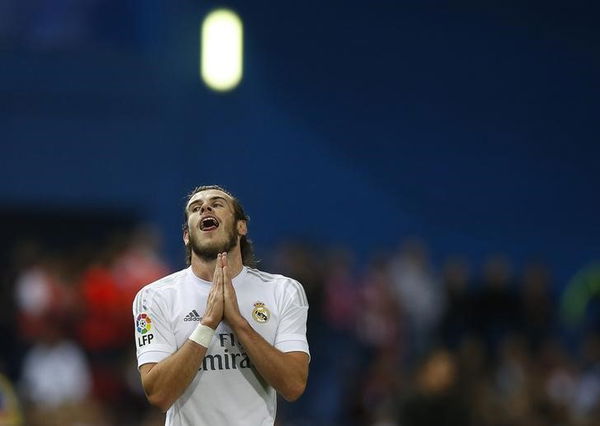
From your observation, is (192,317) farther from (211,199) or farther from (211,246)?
(211,199)

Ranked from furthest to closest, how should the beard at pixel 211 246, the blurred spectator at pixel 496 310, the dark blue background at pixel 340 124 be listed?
1. the dark blue background at pixel 340 124
2. the blurred spectator at pixel 496 310
3. the beard at pixel 211 246

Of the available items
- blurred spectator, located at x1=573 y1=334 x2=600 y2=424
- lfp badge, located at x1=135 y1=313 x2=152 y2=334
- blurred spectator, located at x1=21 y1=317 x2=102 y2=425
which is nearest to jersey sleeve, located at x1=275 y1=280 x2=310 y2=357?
lfp badge, located at x1=135 y1=313 x2=152 y2=334

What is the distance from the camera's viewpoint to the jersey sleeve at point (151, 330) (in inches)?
233

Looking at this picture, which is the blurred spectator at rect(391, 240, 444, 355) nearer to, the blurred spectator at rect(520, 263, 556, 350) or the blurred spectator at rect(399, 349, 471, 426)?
the blurred spectator at rect(520, 263, 556, 350)

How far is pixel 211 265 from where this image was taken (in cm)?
617

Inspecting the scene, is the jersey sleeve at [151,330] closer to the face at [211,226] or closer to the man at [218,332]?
the man at [218,332]

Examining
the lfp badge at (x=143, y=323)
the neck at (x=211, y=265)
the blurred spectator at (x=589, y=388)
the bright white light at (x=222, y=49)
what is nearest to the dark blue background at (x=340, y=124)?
the bright white light at (x=222, y=49)

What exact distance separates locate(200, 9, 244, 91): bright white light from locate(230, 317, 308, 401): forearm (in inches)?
395

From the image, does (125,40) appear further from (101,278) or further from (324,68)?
(101,278)

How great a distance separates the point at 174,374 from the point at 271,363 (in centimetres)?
42

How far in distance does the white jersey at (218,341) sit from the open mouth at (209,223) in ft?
0.81

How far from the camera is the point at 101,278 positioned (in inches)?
535

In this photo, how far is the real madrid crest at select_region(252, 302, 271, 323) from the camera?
20.1ft

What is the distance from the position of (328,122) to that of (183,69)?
2.04m
